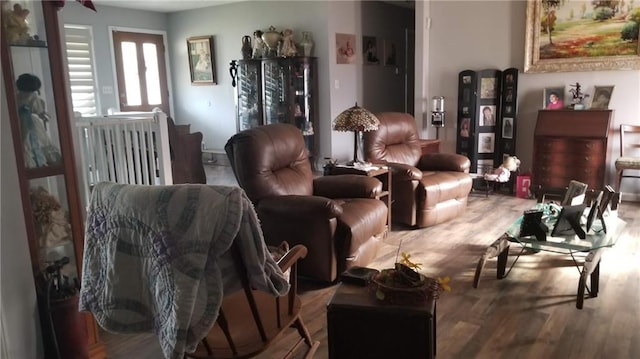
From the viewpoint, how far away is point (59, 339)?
217 cm

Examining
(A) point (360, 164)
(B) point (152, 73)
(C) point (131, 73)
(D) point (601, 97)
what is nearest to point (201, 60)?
(B) point (152, 73)

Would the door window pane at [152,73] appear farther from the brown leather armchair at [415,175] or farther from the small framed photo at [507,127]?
the small framed photo at [507,127]

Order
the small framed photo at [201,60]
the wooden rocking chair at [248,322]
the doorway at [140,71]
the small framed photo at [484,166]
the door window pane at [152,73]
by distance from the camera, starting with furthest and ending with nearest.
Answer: the door window pane at [152,73]
the small framed photo at [201,60]
the doorway at [140,71]
the small framed photo at [484,166]
the wooden rocking chair at [248,322]

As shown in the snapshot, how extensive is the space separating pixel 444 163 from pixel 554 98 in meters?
1.72

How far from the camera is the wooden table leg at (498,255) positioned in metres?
3.04

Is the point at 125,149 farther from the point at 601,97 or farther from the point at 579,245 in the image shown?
the point at 601,97

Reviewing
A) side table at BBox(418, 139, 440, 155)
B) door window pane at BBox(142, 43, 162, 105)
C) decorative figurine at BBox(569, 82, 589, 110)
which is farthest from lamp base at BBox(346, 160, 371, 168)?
door window pane at BBox(142, 43, 162, 105)

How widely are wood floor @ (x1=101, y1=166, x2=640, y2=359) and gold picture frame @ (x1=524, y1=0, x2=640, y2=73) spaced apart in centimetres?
198

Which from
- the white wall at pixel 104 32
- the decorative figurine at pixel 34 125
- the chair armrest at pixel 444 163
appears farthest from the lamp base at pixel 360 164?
the white wall at pixel 104 32

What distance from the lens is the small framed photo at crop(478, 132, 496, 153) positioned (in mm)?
5695

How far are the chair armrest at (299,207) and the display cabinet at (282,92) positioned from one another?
11.6ft

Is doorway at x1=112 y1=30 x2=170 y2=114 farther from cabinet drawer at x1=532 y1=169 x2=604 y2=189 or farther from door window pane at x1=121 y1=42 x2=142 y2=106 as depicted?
cabinet drawer at x1=532 y1=169 x2=604 y2=189

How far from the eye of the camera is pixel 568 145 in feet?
16.6

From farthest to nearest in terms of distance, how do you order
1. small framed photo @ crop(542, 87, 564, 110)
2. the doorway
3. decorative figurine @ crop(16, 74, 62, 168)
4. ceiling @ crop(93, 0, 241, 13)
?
the doorway → ceiling @ crop(93, 0, 241, 13) → small framed photo @ crop(542, 87, 564, 110) → decorative figurine @ crop(16, 74, 62, 168)
